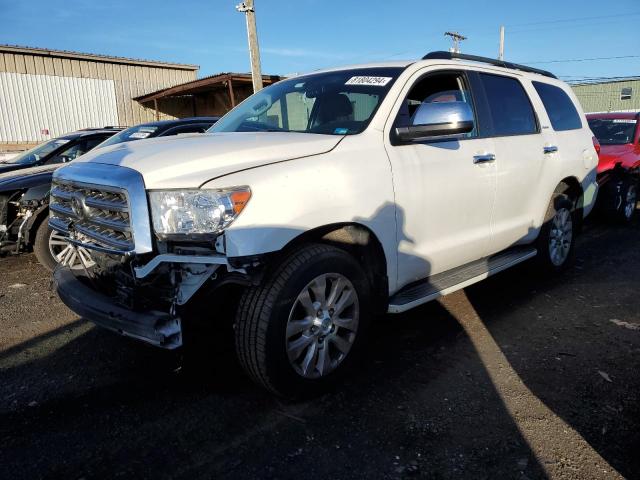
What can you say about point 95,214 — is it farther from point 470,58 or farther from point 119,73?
point 119,73

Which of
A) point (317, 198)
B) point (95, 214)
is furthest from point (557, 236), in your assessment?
point (95, 214)

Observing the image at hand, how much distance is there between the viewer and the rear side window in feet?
15.4

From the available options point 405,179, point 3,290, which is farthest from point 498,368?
point 3,290

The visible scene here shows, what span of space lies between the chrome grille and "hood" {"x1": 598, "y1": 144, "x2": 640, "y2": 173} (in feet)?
24.5

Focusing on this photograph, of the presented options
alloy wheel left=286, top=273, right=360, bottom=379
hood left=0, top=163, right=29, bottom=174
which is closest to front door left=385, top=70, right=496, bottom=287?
alloy wheel left=286, top=273, right=360, bottom=379

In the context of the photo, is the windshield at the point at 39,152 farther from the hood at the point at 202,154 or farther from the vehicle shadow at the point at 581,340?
the vehicle shadow at the point at 581,340

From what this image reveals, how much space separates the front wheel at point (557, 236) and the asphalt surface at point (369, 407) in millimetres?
775

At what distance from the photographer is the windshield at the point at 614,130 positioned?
8430mm

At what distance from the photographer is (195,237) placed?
2.33m

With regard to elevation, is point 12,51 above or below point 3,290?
above

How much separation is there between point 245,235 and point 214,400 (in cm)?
111

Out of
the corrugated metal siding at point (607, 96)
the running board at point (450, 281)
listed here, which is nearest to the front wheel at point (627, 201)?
the running board at point (450, 281)

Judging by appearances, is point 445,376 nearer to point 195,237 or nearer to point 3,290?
point 195,237

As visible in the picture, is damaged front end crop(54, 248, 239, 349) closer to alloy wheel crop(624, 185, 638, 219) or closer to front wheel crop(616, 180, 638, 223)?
front wheel crop(616, 180, 638, 223)
